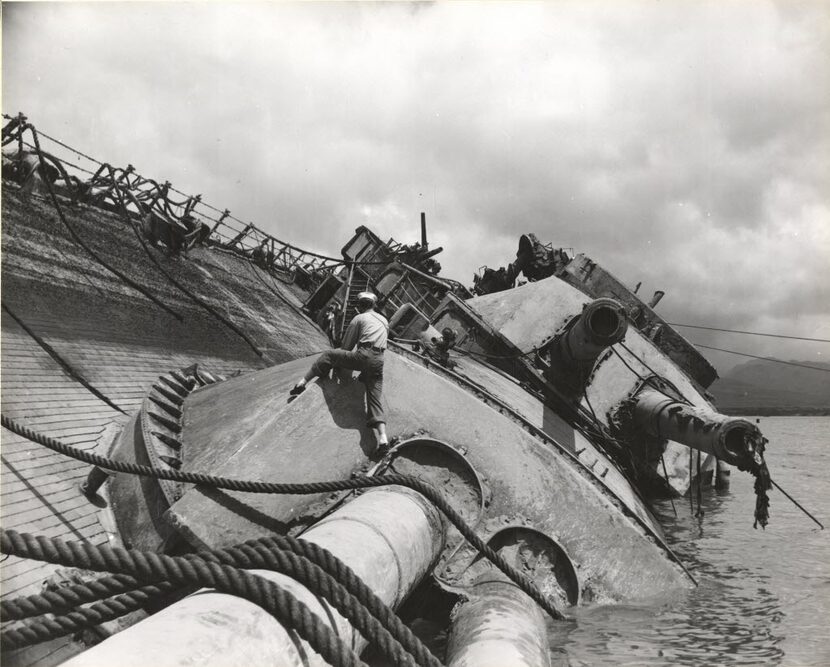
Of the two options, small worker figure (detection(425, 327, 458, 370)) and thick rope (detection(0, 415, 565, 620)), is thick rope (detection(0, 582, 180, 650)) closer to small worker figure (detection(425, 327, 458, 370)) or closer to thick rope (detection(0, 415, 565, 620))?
thick rope (detection(0, 415, 565, 620))

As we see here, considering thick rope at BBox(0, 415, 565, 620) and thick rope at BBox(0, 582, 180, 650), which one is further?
thick rope at BBox(0, 415, 565, 620)

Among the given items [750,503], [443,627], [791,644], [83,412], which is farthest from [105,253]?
[750,503]

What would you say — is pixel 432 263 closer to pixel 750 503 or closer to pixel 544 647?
pixel 750 503

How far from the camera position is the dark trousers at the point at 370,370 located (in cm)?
533

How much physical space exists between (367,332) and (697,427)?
4416mm

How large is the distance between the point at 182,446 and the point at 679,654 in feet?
15.7

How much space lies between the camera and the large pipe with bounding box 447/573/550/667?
334 centimetres

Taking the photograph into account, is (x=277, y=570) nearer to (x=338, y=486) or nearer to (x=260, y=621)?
(x=260, y=621)

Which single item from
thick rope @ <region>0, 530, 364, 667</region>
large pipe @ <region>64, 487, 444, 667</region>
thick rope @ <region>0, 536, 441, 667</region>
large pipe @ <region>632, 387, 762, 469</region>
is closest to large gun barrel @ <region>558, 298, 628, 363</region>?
large pipe @ <region>632, 387, 762, 469</region>

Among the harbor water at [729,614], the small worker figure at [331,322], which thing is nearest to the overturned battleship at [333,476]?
the harbor water at [729,614]

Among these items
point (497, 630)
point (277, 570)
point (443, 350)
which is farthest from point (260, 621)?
point (443, 350)

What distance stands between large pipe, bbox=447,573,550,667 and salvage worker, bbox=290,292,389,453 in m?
1.51

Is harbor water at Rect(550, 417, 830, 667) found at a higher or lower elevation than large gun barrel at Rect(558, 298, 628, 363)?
lower

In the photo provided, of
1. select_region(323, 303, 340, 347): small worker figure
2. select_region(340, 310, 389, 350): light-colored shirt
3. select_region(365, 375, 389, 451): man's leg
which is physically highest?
select_region(323, 303, 340, 347): small worker figure
